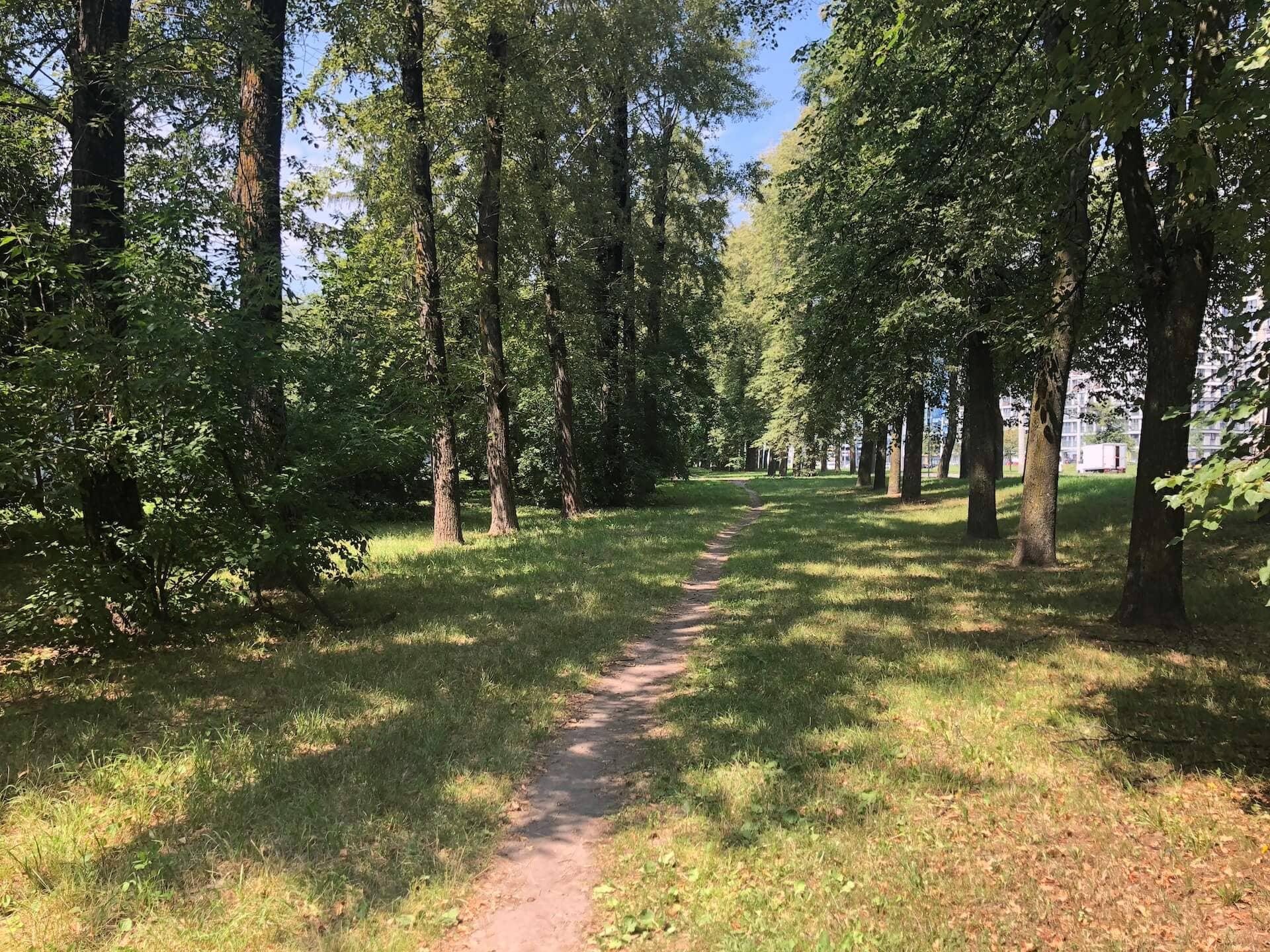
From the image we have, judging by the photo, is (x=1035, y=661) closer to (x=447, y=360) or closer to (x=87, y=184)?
(x=87, y=184)

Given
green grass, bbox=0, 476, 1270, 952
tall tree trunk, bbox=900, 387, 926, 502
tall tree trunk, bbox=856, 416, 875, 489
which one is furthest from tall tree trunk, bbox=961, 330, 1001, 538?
tall tree trunk, bbox=856, 416, 875, 489

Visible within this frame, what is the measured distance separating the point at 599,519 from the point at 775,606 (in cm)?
971

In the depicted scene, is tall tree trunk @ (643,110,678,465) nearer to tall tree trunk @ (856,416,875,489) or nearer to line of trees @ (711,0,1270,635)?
line of trees @ (711,0,1270,635)

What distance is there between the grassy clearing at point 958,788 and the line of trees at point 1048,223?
4.71 feet

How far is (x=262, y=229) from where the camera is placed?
8219mm

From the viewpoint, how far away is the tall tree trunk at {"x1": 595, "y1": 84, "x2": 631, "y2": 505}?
19766 millimetres

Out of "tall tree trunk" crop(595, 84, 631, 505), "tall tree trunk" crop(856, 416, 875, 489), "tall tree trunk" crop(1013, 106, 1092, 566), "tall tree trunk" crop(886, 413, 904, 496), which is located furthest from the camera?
"tall tree trunk" crop(856, 416, 875, 489)

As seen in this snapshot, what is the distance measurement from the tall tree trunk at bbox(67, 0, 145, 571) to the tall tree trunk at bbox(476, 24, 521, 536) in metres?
7.73

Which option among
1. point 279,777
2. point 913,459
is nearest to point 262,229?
point 279,777

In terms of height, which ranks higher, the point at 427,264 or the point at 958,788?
the point at 427,264

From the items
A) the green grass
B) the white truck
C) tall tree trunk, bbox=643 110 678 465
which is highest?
tall tree trunk, bbox=643 110 678 465

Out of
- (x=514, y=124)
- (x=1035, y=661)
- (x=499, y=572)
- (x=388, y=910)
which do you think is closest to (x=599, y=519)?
(x=499, y=572)

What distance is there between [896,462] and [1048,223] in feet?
60.4

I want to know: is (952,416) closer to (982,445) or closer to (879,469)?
(879,469)
